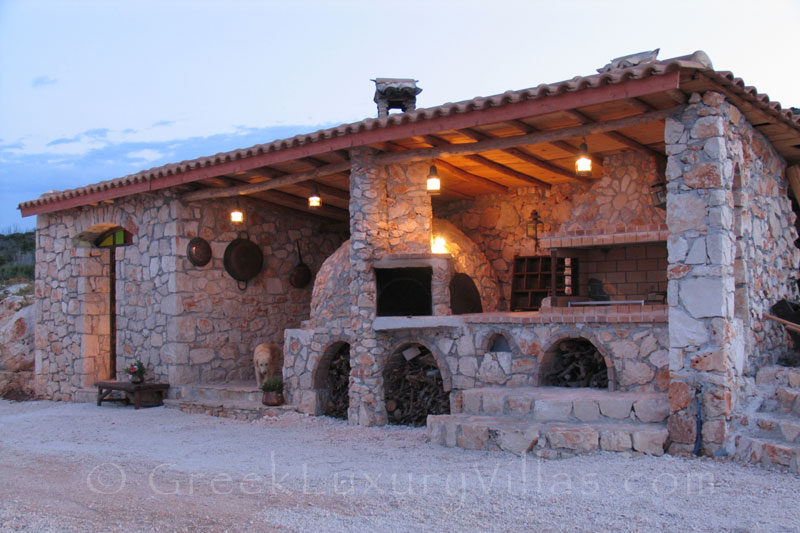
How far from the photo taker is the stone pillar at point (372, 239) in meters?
9.15

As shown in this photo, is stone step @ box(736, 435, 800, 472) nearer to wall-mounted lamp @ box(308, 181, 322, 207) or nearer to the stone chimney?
wall-mounted lamp @ box(308, 181, 322, 207)

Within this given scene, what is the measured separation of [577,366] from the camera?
27.3ft

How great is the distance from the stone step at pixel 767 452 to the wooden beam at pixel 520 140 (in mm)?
3084

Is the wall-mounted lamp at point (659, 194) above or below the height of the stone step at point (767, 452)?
above

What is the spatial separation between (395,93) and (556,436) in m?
8.31

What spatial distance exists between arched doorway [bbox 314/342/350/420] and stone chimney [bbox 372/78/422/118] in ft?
16.6

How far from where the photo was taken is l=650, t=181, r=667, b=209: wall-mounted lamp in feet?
29.0

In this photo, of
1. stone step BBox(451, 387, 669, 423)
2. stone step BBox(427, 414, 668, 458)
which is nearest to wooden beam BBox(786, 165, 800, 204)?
stone step BBox(451, 387, 669, 423)

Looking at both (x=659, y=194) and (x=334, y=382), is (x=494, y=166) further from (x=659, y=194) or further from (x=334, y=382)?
(x=334, y=382)

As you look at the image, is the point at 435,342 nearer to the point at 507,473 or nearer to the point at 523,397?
the point at 523,397

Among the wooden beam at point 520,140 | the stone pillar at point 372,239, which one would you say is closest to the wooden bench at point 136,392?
the stone pillar at point 372,239

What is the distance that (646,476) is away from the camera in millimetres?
5883

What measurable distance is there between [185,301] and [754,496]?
344 inches

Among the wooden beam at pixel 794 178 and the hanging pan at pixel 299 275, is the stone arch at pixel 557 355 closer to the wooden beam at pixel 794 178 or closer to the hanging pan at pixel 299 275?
the wooden beam at pixel 794 178
